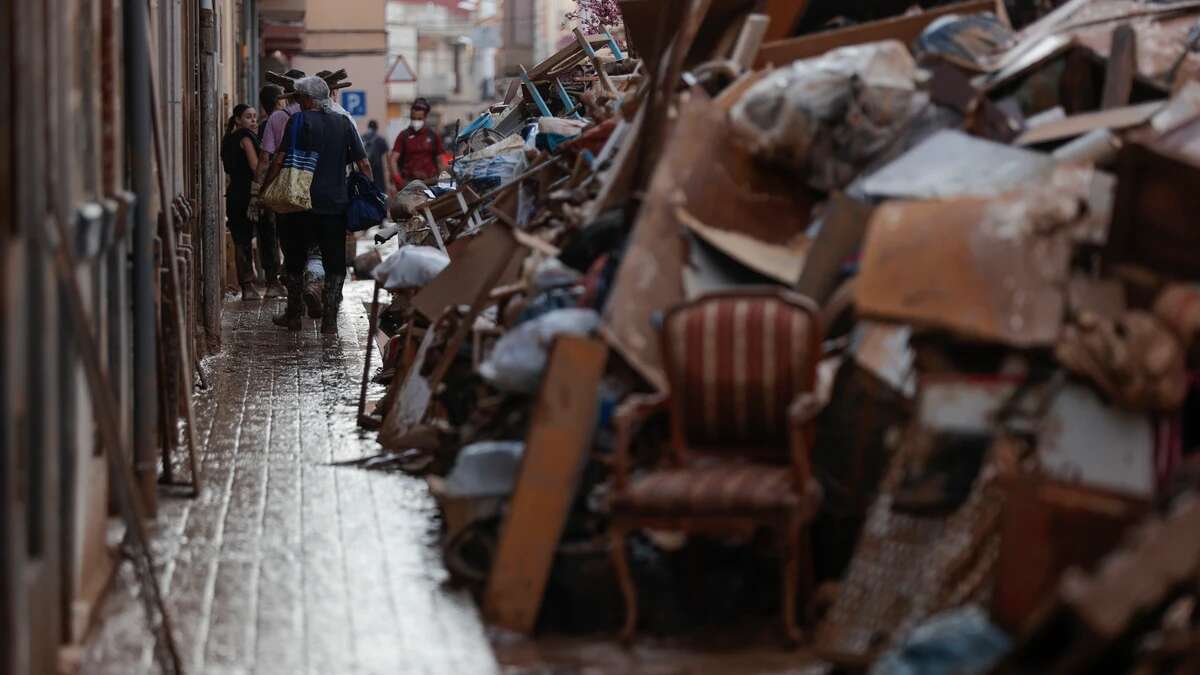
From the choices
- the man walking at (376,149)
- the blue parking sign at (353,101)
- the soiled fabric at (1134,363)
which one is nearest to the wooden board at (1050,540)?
the soiled fabric at (1134,363)

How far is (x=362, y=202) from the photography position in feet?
50.0

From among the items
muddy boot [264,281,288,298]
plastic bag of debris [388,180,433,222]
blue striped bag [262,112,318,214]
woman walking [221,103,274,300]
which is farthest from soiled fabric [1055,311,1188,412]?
muddy boot [264,281,288,298]

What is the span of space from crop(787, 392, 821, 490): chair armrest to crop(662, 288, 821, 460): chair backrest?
0.17m

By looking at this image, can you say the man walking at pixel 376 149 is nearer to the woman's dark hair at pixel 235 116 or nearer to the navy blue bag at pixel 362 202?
the woman's dark hair at pixel 235 116

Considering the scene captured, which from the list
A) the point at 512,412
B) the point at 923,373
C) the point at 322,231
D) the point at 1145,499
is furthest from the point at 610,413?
the point at 322,231

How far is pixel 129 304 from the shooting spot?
859 cm

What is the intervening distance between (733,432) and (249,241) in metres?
12.6

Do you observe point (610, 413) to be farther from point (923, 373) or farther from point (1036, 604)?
point (1036, 604)

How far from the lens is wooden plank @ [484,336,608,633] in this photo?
6758 millimetres

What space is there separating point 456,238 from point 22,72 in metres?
6.35

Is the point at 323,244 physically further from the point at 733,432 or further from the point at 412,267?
the point at 733,432

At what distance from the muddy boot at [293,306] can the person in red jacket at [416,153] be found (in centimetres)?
644

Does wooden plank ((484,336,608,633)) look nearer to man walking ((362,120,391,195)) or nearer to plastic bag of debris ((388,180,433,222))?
plastic bag of debris ((388,180,433,222))

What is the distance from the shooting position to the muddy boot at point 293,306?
16062 millimetres
